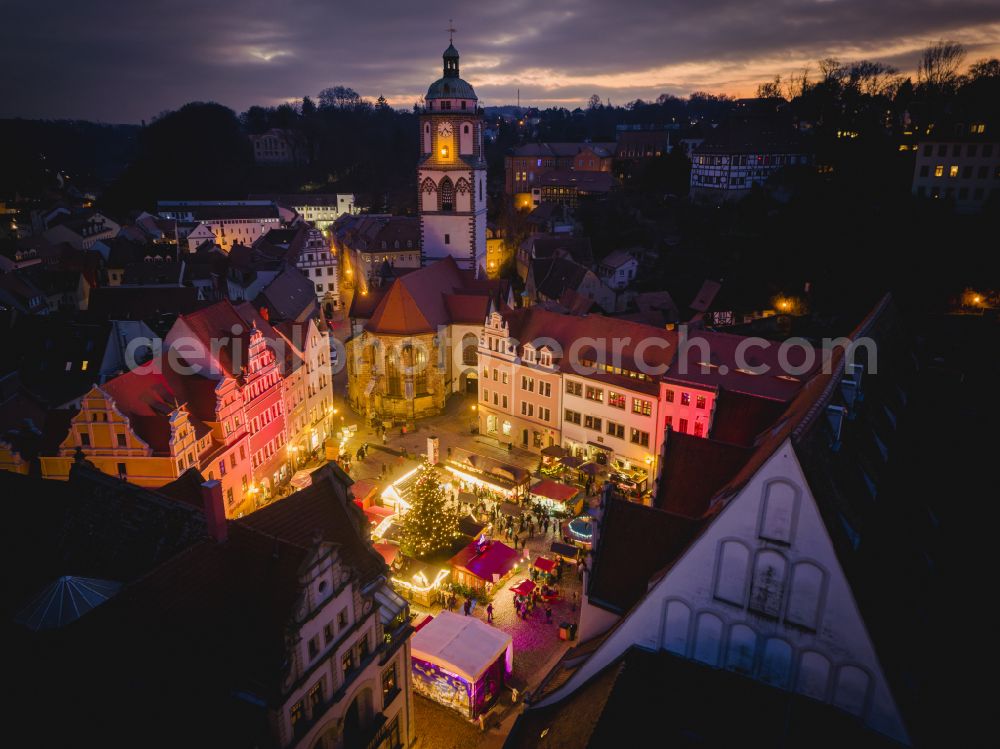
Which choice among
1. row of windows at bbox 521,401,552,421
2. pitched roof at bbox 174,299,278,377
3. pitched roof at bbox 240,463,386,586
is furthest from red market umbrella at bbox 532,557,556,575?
pitched roof at bbox 174,299,278,377

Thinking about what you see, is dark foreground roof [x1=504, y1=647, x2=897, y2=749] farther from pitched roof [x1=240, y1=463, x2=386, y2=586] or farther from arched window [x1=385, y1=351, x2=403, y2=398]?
arched window [x1=385, y1=351, x2=403, y2=398]

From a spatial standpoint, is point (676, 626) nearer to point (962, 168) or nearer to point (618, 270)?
point (962, 168)

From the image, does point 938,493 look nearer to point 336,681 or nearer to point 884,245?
point 336,681

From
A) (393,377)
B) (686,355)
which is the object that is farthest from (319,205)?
(686,355)

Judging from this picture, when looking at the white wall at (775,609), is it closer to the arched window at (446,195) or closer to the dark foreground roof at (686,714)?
the dark foreground roof at (686,714)

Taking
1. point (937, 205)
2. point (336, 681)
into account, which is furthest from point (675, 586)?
point (937, 205)
